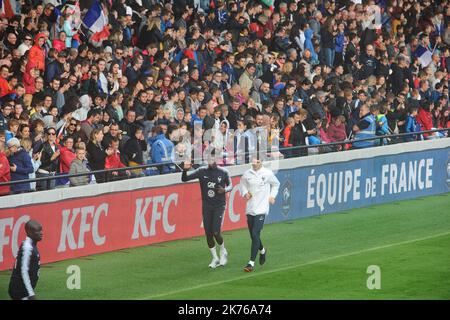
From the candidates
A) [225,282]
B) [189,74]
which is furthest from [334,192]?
[225,282]

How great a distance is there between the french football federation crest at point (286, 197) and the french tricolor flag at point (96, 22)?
4775 mm

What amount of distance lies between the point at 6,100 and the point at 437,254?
7997 mm

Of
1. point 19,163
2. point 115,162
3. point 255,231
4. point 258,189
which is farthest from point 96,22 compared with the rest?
point 255,231

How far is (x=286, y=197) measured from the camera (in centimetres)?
2569

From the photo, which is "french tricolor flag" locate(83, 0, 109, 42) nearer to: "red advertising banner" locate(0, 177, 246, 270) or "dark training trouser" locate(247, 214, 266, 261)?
"red advertising banner" locate(0, 177, 246, 270)

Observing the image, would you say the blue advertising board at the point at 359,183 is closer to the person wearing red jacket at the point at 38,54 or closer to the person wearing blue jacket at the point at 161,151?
the person wearing blue jacket at the point at 161,151

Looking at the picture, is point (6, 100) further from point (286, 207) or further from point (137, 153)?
point (286, 207)


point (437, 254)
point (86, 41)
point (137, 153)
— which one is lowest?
point (437, 254)

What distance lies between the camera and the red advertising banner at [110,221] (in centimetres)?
2014

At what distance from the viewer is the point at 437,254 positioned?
A: 22.2 meters

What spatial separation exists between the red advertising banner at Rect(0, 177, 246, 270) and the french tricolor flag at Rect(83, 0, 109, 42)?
4198mm

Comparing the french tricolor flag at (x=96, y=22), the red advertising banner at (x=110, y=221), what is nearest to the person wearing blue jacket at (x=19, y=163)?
the red advertising banner at (x=110, y=221)

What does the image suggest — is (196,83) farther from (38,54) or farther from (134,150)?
(38,54)

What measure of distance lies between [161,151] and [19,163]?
3.51 m
